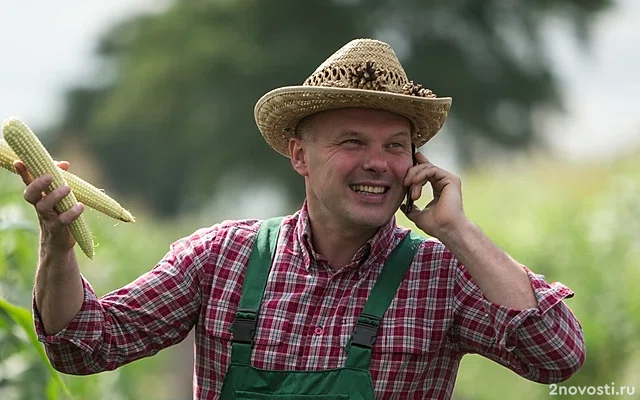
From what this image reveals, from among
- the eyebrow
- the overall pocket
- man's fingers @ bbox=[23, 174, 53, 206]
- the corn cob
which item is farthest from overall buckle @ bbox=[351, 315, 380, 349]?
man's fingers @ bbox=[23, 174, 53, 206]

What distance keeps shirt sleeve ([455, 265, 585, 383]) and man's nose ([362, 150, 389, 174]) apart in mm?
370

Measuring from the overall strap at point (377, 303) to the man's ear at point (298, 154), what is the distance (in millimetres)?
388

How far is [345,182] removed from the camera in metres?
3.71

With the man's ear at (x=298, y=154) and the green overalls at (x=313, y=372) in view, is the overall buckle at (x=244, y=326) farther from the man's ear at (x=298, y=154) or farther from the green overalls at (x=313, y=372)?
the man's ear at (x=298, y=154)

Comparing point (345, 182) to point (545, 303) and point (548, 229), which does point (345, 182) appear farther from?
point (548, 229)

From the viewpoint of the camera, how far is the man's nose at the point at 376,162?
366 centimetres

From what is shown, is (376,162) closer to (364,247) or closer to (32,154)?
(364,247)

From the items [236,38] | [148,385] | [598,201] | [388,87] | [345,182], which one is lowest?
[148,385]

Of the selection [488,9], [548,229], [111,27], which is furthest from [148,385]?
[111,27]

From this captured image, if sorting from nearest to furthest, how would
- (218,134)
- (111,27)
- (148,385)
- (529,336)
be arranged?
(529,336), (148,385), (218,134), (111,27)

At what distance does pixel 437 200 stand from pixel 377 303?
32 centimetres

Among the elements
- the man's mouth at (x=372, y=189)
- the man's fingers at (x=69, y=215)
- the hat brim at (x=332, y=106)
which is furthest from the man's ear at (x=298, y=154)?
the man's fingers at (x=69, y=215)

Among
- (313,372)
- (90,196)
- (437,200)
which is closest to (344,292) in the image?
(313,372)

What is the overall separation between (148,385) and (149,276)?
662 centimetres
